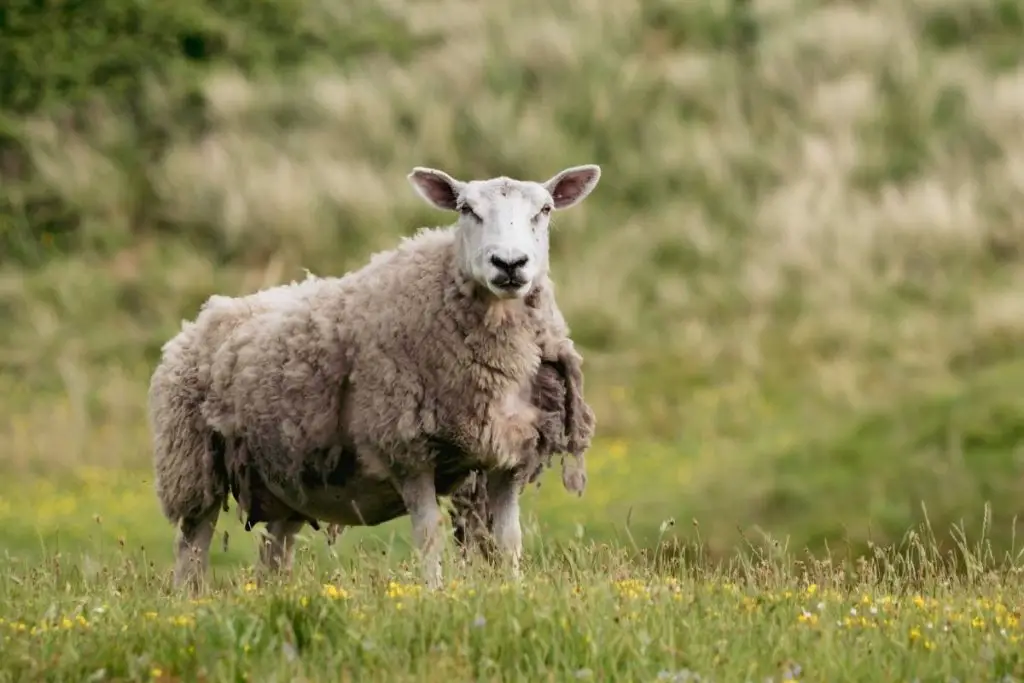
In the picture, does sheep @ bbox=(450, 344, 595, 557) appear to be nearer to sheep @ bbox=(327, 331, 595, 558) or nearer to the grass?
sheep @ bbox=(327, 331, 595, 558)

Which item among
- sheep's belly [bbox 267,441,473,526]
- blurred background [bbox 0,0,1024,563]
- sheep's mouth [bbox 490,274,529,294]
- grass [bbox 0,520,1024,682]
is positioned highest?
blurred background [bbox 0,0,1024,563]

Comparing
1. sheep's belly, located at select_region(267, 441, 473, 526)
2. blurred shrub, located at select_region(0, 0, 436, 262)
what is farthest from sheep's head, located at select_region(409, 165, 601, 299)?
A: blurred shrub, located at select_region(0, 0, 436, 262)

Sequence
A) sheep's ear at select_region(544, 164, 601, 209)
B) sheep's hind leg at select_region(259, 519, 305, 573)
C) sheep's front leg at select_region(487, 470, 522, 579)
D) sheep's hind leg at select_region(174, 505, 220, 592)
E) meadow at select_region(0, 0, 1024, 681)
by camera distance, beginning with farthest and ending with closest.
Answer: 1. sheep's hind leg at select_region(259, 519, 305, 573)
2. sheep's hind leg at select_region(174, 505, 220, 592)
3. sheep's ear at select_region(544, 164, 601, 209)
4. sheep's front leg at select_region(487, 470, 522, 579)
5. meadow at select_region(0, 0, 1024, 681)

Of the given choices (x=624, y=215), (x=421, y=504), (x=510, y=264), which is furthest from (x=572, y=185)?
(x=624, y=215)

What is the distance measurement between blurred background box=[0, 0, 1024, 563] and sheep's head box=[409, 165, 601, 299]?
19.1ft

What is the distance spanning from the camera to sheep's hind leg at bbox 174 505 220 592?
9969 millimetres

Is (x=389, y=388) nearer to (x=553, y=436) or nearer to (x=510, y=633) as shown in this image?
(x=553, y=436)

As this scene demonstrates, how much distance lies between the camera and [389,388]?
876cm

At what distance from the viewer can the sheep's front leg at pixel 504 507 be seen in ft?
28.8

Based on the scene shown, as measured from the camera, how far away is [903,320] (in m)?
19.7

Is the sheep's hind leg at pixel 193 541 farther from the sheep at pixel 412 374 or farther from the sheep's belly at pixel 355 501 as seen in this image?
the sheep's belly at pixel 355 501

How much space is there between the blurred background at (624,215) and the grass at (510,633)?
21.8 ft

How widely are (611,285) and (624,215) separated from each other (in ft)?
8.19

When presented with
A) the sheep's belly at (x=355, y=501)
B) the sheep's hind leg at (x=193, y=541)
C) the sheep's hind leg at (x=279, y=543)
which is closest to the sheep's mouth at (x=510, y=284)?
the sheep's belly at (x=355, y=501)
